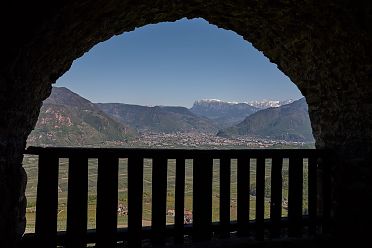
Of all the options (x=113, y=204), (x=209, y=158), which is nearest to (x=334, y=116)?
(x=209, y=158)

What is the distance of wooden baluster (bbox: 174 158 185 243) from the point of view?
4.46 m

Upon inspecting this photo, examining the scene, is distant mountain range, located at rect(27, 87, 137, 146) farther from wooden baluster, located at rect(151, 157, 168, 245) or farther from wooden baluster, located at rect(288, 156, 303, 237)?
wooden baluster, located at rect(288, 156, 303, 237)

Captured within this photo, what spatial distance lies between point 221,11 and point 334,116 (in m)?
A: 2.13

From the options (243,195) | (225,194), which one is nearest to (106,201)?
(225,194)

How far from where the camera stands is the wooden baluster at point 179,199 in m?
4.46

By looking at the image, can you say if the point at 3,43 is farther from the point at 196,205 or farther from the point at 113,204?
the point at 196,205

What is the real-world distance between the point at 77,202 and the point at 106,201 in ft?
1.05

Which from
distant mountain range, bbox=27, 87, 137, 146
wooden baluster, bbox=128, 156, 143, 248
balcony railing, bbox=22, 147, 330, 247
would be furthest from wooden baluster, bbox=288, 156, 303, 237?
distant mountain range, bbox=27, 87, 137, 146

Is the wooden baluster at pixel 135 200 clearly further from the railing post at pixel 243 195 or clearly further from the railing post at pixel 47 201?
the railing post at pixel 243 195

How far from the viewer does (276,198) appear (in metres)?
4.98

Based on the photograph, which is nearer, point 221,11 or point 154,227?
point 154,227

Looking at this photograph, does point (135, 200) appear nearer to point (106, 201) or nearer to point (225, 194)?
point (106, 201)

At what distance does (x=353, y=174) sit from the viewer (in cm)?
482

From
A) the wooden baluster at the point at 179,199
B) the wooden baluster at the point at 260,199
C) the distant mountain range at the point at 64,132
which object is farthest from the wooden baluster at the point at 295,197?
the distant mountain range at the point at 64,132
